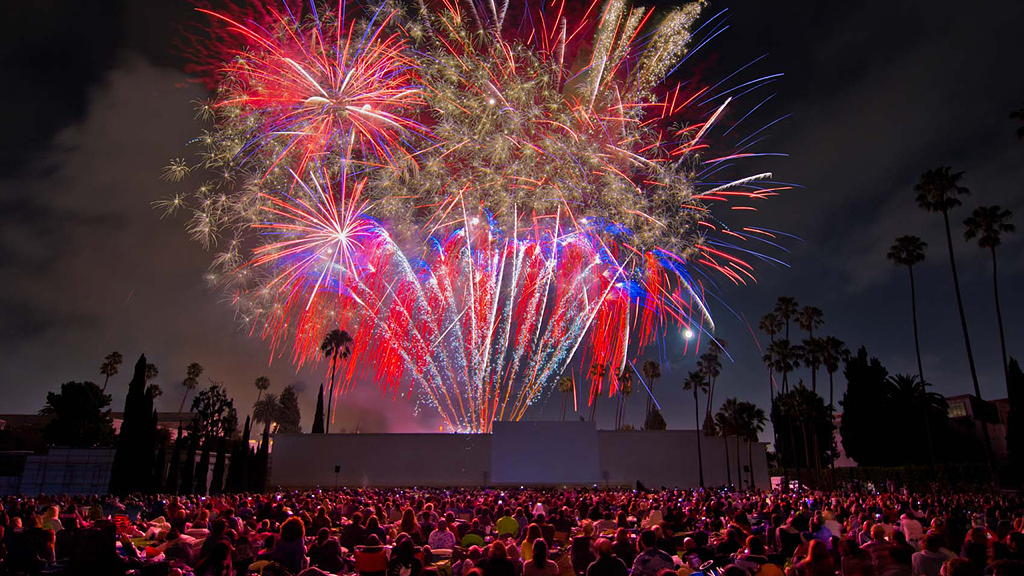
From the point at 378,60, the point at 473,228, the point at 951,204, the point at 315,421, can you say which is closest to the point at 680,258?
the point at 473,228

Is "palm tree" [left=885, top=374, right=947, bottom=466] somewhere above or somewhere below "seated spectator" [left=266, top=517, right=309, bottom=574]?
above

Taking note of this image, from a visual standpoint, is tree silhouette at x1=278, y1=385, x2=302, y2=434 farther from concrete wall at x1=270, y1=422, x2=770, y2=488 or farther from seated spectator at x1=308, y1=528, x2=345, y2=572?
seated spectator at x1=308, y1=528, x2=345, y2=572

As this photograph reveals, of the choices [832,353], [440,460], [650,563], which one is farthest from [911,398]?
[650,563]

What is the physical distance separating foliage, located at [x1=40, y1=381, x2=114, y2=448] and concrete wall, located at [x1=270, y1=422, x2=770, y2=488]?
24.8 meters

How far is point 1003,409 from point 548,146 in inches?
2608

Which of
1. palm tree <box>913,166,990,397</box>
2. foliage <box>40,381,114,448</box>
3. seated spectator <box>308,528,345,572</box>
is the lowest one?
seated spectator <box>308,528,345,572</box>

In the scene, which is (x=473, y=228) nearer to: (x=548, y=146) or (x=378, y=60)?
(x=548, y=146)

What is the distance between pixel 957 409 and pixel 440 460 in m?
62.0

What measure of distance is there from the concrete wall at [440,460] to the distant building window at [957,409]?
35856mm

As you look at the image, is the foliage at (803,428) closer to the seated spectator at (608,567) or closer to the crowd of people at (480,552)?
the crowd of people at (480,552)

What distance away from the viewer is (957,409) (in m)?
76.0

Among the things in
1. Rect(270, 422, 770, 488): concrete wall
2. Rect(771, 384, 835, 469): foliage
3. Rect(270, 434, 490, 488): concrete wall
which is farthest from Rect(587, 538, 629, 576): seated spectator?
Rect(771, 384, 835, 469): foliage

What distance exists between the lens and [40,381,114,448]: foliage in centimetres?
6606

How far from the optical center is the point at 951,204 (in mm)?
47094
